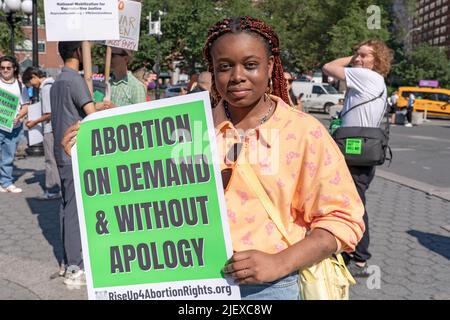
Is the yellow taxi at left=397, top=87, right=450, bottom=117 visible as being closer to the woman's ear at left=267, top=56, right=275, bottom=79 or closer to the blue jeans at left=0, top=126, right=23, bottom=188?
the blue jeans at left=0, top=126, right=23, bottom=188

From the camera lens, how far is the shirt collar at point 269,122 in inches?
63.8

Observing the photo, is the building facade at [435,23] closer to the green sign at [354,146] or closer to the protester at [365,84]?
the protester at [365,84]

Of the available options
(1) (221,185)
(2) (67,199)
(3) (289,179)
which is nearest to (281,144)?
(3) (289,179)

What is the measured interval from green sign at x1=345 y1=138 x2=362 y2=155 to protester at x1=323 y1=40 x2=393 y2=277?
16cm

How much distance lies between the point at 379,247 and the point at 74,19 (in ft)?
11.6

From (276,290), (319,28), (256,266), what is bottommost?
(276,290)

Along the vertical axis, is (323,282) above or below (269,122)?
below

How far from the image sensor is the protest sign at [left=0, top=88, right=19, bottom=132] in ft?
24.6

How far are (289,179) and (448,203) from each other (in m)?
6.55

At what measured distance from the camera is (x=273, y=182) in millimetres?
1580

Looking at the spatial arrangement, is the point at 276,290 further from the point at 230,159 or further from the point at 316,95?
the point at 316,95

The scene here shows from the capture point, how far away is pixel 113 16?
396cm

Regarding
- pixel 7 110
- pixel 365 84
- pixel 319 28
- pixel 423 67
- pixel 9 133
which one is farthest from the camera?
→ pixel 423 67

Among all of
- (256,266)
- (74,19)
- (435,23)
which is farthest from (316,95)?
(435,23)
